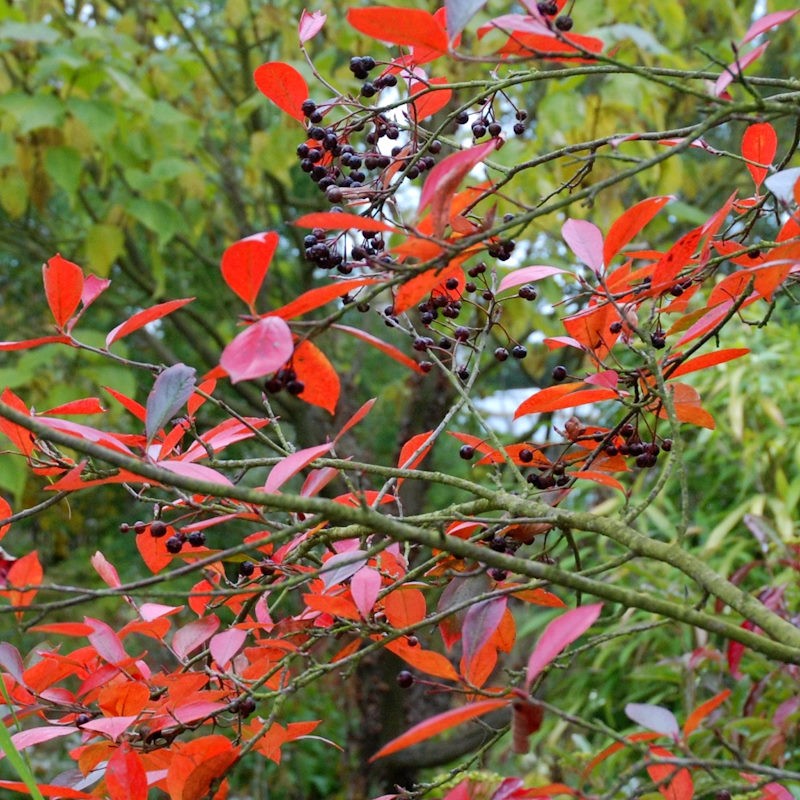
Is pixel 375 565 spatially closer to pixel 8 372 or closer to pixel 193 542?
pixel 193 542

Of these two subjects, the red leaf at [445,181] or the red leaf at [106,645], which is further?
the red leaf at [106,645]

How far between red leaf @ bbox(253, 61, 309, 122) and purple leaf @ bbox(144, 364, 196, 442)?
9.0 inches

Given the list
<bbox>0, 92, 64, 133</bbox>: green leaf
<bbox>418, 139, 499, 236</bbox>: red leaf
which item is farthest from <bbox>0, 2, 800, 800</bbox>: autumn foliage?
<bbox>0, 92, 64, 133</bbox>: green leaf

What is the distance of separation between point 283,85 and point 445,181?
0.27 m

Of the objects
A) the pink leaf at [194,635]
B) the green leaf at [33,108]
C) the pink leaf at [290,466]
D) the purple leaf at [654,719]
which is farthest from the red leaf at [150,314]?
the green leaf at [33,108]

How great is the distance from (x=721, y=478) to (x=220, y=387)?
55.7 inches

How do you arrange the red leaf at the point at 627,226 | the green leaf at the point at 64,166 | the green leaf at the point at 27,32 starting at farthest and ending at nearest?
the green leaf at the point at 64,166, the green leaf at the point at 27,32, the red leaf at the point at 627,226

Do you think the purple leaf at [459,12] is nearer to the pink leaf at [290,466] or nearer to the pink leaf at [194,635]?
the pink leaf at [290,466]

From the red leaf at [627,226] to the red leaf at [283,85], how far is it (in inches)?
9.3

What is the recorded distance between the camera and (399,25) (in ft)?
1.60

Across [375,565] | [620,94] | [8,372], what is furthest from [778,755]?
[8,372]

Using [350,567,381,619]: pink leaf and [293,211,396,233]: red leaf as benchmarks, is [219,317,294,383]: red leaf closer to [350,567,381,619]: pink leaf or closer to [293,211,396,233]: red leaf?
[293,211,396,233]: red leaf

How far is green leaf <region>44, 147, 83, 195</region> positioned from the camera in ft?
6.84

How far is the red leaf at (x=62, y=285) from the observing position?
24.2 inches
